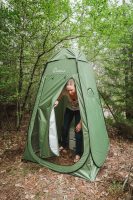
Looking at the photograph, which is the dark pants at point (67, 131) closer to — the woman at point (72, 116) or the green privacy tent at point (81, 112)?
the woman at point (72, 116)

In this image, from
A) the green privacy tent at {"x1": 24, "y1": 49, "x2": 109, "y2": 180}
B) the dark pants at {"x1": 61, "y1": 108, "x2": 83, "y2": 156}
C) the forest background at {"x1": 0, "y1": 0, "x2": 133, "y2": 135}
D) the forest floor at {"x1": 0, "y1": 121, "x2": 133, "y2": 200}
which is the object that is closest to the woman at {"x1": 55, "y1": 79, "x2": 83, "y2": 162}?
the dark pants at {"x1": 61, "y1": 108, "x2": 83, "y2": 156}

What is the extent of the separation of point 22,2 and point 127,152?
4.71m

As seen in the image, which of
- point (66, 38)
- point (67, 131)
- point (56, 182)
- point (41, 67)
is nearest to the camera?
point (56, 182)

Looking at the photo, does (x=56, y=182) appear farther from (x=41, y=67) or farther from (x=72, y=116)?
(x=41, y=67)

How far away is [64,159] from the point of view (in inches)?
211

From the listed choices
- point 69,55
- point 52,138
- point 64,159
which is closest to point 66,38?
point 69,55

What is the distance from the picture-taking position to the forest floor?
401 centimetres

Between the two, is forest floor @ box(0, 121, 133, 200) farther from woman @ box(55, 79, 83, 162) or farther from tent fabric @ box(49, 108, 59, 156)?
woman @ box(55, 79, 83, 162)

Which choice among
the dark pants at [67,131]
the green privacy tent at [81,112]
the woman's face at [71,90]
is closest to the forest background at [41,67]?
the green privacy tent at [81,112]

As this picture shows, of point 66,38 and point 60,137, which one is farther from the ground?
point 66,38

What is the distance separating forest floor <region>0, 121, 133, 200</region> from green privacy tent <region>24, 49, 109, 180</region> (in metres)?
0.17

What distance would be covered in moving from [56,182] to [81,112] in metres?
1.41

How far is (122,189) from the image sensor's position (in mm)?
4172

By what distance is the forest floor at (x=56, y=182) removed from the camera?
4.01 m
